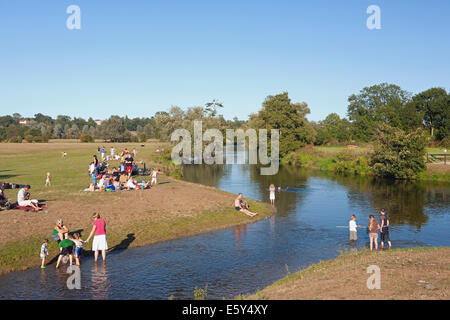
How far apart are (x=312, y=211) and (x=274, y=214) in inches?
166

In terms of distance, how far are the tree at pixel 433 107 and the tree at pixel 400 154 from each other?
53592 mm

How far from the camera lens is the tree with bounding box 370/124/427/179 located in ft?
205

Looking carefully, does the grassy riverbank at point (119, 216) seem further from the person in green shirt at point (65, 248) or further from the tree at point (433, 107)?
the tree at point (433, 107)

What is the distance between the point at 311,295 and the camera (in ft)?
44.1

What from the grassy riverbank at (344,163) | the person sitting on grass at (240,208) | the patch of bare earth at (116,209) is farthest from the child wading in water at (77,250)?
the grassy riverbank at (344,163)

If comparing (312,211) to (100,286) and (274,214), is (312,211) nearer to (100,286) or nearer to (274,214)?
(274,214)

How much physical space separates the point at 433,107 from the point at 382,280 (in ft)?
381

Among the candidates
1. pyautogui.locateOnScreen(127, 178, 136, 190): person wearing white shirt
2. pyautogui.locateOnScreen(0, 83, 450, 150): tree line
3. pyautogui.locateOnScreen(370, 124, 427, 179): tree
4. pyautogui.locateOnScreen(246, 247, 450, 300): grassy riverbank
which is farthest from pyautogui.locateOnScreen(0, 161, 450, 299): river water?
pyautogui.locateOnScreen(0, 83, 450, 150): tree line

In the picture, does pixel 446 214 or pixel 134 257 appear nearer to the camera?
pixel 134 257

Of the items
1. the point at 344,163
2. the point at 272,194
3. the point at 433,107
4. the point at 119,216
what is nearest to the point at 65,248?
the point at 119,216

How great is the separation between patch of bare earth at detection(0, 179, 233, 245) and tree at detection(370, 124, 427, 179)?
3732 cm

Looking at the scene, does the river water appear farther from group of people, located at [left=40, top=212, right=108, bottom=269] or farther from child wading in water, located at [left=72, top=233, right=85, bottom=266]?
group of people, located at [left=40, top=212, right=108, bottom=269]

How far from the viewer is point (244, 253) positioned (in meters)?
23.3
